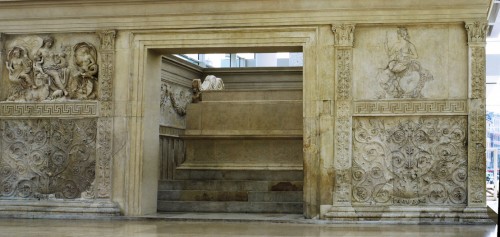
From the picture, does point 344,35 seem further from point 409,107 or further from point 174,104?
point 174,104

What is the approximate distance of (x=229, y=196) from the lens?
14672 mm

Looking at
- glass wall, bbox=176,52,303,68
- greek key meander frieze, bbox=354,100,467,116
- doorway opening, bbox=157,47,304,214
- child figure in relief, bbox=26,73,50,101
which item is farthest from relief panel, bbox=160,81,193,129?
glass wall, bbox=176,52,303,68

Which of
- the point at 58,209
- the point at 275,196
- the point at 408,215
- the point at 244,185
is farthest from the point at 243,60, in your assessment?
the point at 408,215

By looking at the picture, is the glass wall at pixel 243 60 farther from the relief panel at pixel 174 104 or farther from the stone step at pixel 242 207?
the stone step at pixel 242 207

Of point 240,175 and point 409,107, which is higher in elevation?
point 409,107

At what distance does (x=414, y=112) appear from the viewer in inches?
509

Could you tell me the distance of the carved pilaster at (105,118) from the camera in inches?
539

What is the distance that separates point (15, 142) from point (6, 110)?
58 centimetres

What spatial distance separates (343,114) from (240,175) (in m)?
3.22

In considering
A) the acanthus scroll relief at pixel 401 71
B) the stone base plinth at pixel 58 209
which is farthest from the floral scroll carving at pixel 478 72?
the stone base plinth at pixel 58 209

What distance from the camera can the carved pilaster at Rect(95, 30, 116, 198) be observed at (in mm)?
13695

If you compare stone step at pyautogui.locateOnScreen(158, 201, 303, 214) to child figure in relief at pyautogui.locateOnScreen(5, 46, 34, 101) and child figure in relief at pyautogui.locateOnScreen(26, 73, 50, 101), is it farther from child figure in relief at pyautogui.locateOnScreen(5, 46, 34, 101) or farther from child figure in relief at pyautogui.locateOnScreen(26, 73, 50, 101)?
child figure in relief at pyautogui.locateOnScreen(5, 46, 34, 101)

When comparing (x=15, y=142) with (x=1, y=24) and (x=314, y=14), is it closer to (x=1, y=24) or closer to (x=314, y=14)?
(x=1, y=24)

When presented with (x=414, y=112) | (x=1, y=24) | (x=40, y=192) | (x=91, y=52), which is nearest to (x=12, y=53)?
(x=1, y=24)
